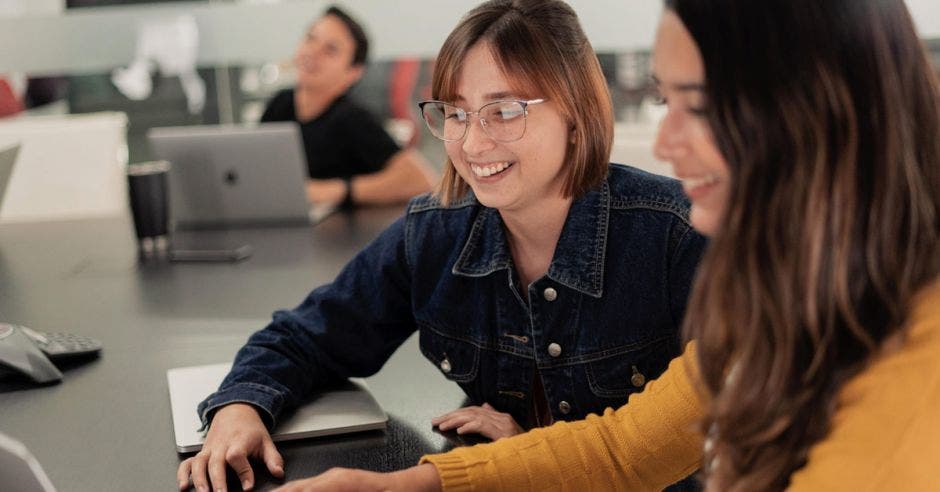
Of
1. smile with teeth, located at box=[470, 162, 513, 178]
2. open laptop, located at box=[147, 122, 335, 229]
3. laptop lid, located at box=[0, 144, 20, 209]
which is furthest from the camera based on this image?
open laptop, located at box=[147, 122, 335, 229]

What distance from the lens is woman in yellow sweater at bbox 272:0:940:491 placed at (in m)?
0.77

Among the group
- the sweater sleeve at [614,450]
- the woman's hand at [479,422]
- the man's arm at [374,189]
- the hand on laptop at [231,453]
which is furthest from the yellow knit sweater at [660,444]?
the man's arm at [374,189]

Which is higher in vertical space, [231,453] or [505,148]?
[505,148]

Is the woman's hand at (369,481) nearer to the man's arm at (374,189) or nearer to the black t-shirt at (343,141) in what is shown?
the man's arm at (374,189)

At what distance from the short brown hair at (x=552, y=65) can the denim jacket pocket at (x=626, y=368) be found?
0.73ft

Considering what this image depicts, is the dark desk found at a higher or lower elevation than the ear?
lower

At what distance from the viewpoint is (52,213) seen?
3121 mm

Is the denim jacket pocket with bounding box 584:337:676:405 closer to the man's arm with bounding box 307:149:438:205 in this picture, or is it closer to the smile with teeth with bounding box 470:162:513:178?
the smile with teeth with bounding box 470:162:513:178

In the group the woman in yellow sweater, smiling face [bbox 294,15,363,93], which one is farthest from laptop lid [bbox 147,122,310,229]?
the woman in yellow sweater

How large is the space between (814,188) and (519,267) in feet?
2.39

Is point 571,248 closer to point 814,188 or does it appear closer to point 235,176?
point 814,188

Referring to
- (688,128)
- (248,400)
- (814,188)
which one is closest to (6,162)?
(248,400)

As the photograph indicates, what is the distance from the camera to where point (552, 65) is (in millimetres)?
1396

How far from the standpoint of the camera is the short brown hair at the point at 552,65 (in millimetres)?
1394
